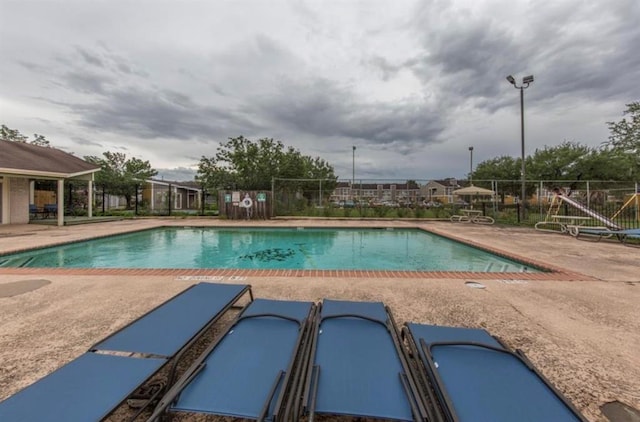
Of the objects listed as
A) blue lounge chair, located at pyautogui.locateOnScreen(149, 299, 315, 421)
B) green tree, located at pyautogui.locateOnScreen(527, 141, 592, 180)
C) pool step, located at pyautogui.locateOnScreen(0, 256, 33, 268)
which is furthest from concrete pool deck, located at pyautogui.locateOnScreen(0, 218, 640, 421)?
green tree, located at pyautogui.locateOnScreen(527, 141, 592, 180)

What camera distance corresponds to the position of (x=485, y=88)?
13.2 meters

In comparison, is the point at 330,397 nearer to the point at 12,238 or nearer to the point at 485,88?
the point at 12,238

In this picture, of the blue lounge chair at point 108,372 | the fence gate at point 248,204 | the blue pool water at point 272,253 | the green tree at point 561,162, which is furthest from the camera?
the green tree at point 561,162

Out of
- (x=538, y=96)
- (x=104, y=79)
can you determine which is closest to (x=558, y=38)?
(x=538, y=96)

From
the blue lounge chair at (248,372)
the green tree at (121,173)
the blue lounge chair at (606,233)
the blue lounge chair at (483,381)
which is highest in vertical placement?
the green tree at (121,173)

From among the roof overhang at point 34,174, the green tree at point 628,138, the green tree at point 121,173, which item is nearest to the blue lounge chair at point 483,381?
the roof overhang at point 34,174

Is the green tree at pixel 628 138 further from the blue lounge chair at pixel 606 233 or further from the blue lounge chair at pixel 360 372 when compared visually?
the blue lounge chair at pixel 360 372

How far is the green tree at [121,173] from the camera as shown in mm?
18516

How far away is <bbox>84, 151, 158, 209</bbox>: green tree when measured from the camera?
60.7 feet

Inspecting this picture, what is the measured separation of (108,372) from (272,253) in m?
6.50

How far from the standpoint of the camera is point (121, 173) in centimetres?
2517

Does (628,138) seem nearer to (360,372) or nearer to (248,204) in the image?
(248,204)

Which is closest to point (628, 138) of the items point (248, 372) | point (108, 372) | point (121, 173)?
point (248, 372)

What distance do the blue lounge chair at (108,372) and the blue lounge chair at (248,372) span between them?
0.22m
